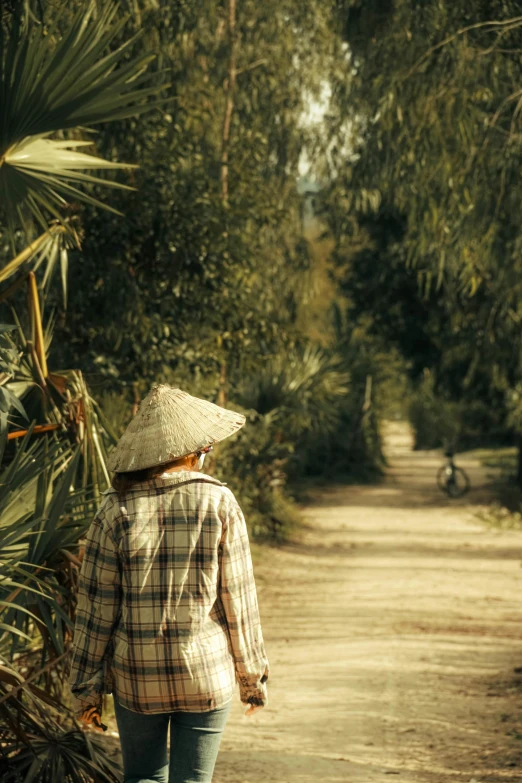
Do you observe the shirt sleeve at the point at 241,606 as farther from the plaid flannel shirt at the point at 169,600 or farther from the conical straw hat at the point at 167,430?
the conical straw hat at the point at 167,430

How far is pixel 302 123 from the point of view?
14.8 m

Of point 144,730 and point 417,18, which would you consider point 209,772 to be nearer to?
point 144,730

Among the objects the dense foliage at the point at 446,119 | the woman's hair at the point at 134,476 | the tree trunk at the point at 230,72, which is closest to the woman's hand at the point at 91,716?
the woman's hair at the point at 134,476

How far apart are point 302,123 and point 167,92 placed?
Answer: 174 inches

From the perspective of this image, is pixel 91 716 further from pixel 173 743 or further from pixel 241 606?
pixel 241 606

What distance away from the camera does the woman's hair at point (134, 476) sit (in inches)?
141

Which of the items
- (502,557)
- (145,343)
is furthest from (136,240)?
(502,557)

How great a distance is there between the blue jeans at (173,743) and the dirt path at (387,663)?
239cm

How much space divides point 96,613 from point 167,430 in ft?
2.05

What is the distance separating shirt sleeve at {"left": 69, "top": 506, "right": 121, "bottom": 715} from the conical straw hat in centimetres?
20

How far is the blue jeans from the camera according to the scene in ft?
11.4

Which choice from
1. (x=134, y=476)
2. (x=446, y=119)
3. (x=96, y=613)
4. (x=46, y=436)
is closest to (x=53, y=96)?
(x=46, y=436)

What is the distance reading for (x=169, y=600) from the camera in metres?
3.46

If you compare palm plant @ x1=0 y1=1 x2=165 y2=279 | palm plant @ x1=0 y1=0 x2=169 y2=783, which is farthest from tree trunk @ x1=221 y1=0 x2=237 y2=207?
palm plant @ x1=0 y1=1 x2=165 y2=279
